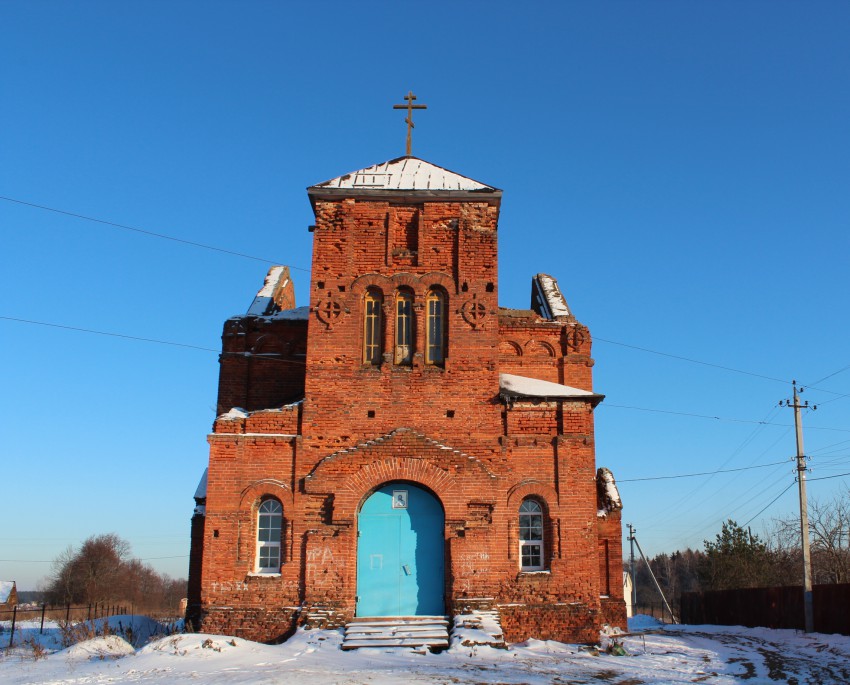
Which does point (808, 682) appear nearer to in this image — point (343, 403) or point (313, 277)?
point (343, 403)

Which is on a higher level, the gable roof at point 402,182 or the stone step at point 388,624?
the gable roof at point 402,182

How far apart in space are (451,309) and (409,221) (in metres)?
2.36

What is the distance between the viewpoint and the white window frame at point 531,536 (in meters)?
17.1

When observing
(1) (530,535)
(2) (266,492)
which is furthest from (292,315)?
(1) (530,535)

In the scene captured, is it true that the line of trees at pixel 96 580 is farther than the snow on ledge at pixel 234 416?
Yes

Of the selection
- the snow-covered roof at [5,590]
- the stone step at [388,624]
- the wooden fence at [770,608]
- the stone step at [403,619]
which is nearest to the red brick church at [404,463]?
the stone step at [403,619]

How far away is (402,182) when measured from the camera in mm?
19469

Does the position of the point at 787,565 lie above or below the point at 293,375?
below

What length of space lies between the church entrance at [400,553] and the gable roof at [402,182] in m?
6.67

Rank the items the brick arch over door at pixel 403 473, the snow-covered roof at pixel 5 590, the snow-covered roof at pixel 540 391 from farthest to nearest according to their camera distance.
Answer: the snow-covered roof at pixel 5 590 < the snow-covered roof at pixel 540 391 < the brick arch over door at pixel 403 473

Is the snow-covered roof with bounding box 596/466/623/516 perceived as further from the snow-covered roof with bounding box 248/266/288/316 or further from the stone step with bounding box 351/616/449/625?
the snow-covered roof with bounding box 248/266/288/316

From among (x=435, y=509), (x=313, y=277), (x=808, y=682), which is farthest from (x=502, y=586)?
(x=313, y=277)

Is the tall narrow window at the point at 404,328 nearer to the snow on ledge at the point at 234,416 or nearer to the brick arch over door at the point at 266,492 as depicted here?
the snow on ledge at the point at 234,416

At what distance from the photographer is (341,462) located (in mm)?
17172
